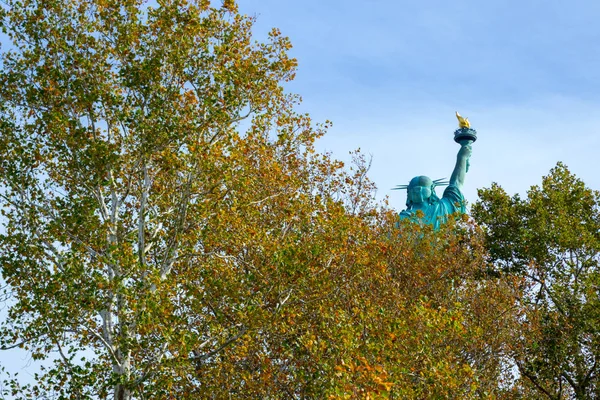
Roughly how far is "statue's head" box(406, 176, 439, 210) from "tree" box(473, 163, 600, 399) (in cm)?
602

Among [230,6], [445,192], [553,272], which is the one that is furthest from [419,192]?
[230,6]

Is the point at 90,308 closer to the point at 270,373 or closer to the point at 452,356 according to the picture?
the point at 270,373

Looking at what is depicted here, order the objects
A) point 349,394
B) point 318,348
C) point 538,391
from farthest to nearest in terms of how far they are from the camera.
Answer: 1. point 538,391
2. point 318,348
3. point 349,394

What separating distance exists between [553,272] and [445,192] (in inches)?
381

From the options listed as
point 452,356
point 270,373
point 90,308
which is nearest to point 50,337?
point 90,308

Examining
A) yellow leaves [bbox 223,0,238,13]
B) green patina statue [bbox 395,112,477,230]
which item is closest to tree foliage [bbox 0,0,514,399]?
yellow leaves [bbox 223,0,238,13]

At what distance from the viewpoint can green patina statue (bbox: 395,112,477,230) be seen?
99.0ft

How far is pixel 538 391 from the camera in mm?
21469

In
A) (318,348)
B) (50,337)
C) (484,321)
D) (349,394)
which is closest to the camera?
(349,394)

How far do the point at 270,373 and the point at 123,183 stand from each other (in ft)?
15.3

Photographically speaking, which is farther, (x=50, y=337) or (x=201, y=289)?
(x=201, y=289)

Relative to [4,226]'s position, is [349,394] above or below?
below

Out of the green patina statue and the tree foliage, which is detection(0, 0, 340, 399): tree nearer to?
the tree foliage

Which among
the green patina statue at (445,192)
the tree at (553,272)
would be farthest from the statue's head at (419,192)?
the tree at (553,272)
